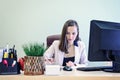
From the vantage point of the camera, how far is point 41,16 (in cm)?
340

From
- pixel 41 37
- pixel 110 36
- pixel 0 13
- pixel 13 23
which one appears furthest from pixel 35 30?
pixel 110 36

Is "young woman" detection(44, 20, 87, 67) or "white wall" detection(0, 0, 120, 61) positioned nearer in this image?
"young woman" detection(44, 20, 87, 67)

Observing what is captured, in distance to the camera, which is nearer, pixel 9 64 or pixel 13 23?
pixel 9 64

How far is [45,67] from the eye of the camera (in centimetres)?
143

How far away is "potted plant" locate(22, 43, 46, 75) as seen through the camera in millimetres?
1405

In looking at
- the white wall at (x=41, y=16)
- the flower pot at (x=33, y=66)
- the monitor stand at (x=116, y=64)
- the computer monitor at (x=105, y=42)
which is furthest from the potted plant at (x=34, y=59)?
the white wall at (x=41, y=16)

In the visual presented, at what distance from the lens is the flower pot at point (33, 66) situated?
1.40 meters

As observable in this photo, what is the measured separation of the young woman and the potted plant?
119 centimetres

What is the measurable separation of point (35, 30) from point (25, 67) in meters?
2.00

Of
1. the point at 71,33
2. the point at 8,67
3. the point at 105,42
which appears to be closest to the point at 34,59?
the point at 8,67

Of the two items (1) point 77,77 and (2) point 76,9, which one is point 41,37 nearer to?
(2) point 76,9

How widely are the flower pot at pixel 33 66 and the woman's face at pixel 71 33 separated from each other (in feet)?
4.13

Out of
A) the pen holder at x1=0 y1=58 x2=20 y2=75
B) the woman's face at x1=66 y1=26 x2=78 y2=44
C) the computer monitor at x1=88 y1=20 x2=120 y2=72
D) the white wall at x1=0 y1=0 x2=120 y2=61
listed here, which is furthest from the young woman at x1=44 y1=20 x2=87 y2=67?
the pen holder at x1=0 y1=58 x2=20 y2=75

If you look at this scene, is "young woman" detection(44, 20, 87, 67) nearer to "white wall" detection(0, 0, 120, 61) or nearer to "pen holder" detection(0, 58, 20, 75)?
"white wall" detection(0, 0, 120, 61)
